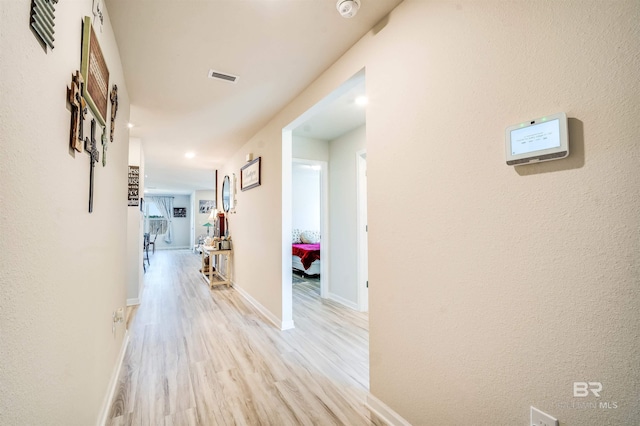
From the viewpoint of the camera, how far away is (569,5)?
3.02ft

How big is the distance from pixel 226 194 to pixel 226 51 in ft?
12.6

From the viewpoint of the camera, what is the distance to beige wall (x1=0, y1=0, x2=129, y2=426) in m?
0.62

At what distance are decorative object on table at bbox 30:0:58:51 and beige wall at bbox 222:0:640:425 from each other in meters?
1.40

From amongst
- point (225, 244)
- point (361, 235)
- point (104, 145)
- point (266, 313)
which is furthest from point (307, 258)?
point (104, 145)

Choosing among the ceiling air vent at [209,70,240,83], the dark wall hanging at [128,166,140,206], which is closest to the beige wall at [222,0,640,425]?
the ceiling air vent at [209,70,240,83]

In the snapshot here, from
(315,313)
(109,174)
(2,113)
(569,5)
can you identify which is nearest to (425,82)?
(569,5)

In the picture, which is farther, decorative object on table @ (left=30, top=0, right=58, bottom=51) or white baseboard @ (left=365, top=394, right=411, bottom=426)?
white baseboard @ (left=365, top=394, right=411, bottom=426)

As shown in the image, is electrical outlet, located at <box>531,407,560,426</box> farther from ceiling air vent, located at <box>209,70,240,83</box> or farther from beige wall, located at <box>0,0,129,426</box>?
ceiling air vent, located at <box>209,70,240,83</box>

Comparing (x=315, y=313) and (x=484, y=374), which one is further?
(x=315, y=313)

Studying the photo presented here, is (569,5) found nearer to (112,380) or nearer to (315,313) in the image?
(112,380)

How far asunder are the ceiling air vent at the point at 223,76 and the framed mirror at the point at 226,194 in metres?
3.10

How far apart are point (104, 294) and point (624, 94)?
2.40 metres

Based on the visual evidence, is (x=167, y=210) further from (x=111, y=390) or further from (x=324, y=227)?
(x=111, y=390)

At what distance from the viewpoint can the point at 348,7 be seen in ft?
4.87
